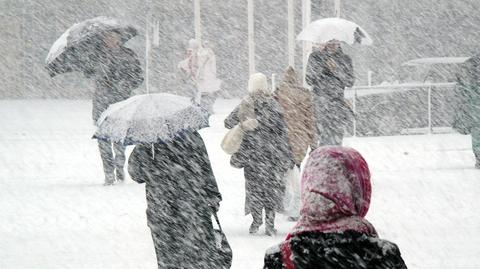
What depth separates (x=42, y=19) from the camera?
29234 mm

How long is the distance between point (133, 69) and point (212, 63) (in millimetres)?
10344

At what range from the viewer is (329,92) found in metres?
12.4

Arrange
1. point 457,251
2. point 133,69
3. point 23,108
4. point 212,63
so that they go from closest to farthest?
point 457,251, point 133,69, point 212,63, point 23,108

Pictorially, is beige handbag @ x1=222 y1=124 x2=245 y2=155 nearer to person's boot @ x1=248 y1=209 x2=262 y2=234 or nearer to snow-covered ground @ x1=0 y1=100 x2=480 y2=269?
person's boot @ x1=248 y1=209 x2=262 y2=234

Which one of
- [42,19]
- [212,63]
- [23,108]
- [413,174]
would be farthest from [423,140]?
[42,19]

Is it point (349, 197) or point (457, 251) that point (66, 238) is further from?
point (349, 197)

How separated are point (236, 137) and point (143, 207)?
2.00 m

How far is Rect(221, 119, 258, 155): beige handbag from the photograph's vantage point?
9336 mm

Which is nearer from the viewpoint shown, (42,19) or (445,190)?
(445,190)

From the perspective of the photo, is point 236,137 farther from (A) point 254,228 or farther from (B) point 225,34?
(B) point 225,34

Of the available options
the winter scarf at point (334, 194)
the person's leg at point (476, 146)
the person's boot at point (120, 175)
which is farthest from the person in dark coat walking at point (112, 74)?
the winter scarf at point (334, 194)

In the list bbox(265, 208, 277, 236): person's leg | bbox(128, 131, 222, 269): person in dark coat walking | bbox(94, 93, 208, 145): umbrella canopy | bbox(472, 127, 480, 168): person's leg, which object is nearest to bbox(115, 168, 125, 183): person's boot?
bbox(265, 208, 277, 236): person's leg

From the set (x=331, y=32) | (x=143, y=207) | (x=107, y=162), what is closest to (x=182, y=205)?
(x=143, y=207)

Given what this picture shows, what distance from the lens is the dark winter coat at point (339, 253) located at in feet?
11.0
